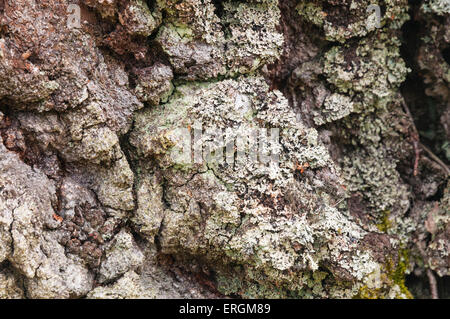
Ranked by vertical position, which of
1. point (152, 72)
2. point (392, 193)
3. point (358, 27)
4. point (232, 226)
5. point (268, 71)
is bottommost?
point (232, 226)

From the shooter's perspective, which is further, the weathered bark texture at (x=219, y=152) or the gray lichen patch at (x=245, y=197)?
the gray lichen patch at (x=245, y=197)

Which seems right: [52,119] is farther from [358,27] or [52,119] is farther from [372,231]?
[372,231]

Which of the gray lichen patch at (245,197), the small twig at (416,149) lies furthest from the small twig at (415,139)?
the gray lichen patch at (245,197)

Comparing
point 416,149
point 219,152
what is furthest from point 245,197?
point 416,149

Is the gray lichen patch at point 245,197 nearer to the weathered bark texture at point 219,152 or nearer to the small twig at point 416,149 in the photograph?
the weathered bark texture at point 219,152

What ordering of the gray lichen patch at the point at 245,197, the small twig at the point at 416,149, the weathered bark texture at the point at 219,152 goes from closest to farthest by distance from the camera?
the weathered bark texture at the point at 219,152
the gray lichen patch at the point at 245,197
the small twig at the point at 416,149

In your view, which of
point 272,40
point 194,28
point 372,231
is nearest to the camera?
point 194,28

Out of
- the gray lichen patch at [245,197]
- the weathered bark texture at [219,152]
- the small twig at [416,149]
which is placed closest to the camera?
the weathered bark texture at [219,152]

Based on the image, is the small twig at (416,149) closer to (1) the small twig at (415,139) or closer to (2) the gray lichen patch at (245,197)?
(1) the small twig at (415,139)

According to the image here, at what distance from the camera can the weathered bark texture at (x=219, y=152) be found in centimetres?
175

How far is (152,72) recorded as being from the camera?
1.93 metres

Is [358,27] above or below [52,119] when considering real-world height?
above
